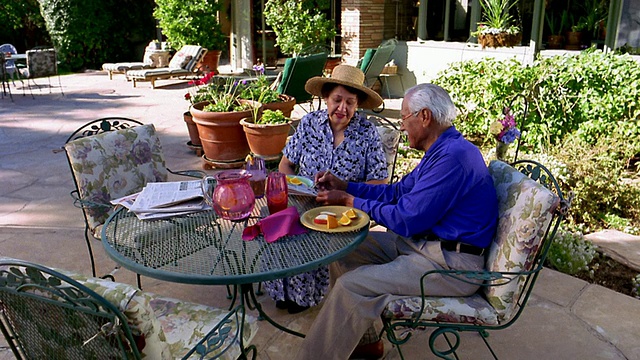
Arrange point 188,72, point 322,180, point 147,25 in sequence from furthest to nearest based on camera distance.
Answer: point 147,25 < point 188,72 < point 322,180

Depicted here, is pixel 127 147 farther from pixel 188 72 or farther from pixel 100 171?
pixel 188 72

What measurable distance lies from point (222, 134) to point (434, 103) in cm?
324

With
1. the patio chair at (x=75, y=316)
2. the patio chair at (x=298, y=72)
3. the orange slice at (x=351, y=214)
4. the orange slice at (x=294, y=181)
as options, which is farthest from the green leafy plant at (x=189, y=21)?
the patio chair at (x=75, y=316)

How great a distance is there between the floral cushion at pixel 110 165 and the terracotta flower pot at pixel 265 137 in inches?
69.5

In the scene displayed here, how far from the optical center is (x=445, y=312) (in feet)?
6.70

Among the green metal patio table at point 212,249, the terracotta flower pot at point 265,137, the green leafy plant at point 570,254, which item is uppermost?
the green metal patio table at point 212,249

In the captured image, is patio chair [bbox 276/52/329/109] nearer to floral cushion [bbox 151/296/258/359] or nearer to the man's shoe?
the man's shoe

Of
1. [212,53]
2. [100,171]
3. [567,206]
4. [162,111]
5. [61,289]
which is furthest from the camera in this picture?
[212,53]

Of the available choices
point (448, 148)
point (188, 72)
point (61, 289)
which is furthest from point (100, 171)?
point (188, 72)

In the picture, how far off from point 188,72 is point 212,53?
3.75 feet

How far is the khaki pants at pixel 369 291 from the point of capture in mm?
2016

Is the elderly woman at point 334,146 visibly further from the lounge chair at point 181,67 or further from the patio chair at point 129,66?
the patio chair at point 129,66

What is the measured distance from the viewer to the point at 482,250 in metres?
2.15

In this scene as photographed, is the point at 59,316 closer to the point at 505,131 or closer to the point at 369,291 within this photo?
the point at 369,291
